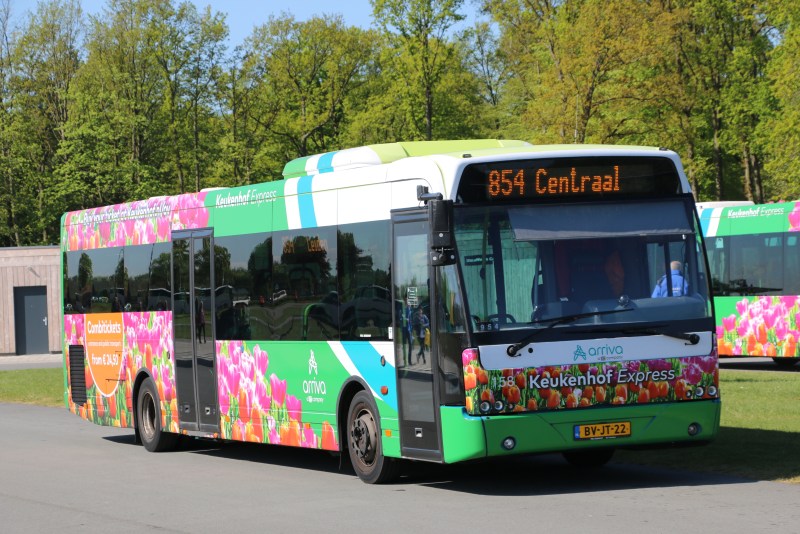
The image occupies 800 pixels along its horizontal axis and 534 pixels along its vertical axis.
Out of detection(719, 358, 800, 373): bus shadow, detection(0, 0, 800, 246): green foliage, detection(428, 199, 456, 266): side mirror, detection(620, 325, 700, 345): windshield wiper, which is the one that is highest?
detection(0, 0, 800, 246): green foliage

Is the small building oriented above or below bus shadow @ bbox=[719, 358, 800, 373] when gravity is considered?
above

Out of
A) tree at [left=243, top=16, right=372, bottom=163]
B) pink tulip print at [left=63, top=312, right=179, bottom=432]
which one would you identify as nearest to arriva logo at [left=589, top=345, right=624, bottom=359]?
pink tulip print at [left=63, top=312, right=179, bottom=432]

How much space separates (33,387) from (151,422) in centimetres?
1562

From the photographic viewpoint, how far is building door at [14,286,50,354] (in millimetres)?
55438

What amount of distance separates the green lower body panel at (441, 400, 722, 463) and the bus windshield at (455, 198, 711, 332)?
2.45 feet

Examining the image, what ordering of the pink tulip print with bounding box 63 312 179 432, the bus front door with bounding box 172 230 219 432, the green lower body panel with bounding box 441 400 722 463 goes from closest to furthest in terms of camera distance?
1. the green lower body panel with bounding box 441 400 722 463
2. the bus front door with bounding box 172 230 219 432
3. the pink tulip print with bounding box 63 312 179 432

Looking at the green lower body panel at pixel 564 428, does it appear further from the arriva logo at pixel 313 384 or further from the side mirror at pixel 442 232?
the arriva logo at pixel 313 384

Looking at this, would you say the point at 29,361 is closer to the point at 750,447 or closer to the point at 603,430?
the point at 750,447

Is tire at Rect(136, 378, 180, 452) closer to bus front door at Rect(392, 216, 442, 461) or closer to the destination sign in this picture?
bus front door at Rect(392, 216, 442, 461)

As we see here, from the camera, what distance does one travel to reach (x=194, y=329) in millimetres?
17016

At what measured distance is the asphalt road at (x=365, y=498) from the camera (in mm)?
10188

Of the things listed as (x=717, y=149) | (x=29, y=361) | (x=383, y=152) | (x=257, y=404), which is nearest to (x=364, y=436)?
(x=257, y=404)

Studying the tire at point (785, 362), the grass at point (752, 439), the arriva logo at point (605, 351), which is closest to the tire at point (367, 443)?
the arriva logo at point (605, 351)

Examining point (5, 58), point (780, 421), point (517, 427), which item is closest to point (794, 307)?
point (780, 421)
